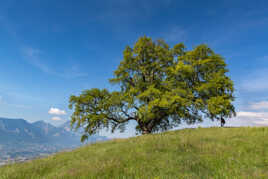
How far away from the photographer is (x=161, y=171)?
490cm

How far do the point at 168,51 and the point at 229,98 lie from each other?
388 inches

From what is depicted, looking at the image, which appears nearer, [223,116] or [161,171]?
[161,171]


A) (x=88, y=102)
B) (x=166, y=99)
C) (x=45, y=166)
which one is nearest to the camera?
(x=45, y=166)

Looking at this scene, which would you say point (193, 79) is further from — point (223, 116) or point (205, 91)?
point (223, 116)

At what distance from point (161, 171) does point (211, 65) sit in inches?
710

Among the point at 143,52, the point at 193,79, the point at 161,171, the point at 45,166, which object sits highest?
the point at 143,52

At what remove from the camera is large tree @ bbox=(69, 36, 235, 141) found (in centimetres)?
1795

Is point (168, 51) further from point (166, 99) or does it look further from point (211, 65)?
point (166, 99)

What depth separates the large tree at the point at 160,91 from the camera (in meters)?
18.0

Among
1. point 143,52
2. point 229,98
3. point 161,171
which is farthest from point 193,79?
point 161,171

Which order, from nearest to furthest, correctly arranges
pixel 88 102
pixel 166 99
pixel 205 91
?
pixel 166 99 → pixel 205 91 → pixel 88 102

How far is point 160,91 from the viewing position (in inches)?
768

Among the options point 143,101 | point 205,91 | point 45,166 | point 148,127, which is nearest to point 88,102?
point 143,101

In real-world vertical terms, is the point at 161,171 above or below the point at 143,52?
below
